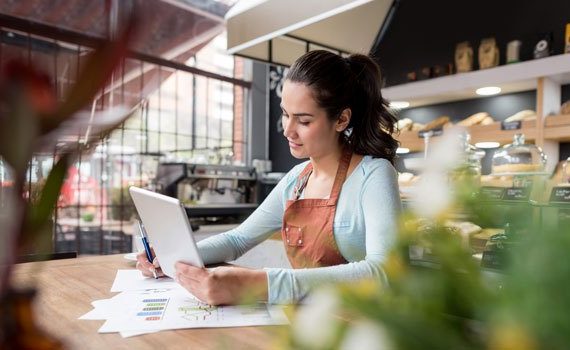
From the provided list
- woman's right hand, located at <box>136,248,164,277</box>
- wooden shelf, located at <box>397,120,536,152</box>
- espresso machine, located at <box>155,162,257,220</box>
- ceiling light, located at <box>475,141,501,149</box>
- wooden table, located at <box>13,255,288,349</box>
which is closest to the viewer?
wooden table, located at <box>13,255,288,349</box>

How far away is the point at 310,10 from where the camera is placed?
2.29 metres

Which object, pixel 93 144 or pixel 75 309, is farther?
pixel 75 309

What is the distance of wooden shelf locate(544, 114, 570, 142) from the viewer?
298 cm

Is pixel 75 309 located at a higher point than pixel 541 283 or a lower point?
lower

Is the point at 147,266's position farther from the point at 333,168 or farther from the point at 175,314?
the point at 333,168

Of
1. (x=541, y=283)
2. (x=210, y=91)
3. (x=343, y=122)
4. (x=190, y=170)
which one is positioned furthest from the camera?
(x=210, y=91)

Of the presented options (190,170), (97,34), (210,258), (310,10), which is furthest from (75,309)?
(190,170)

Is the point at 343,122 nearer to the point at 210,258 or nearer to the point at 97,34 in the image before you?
the point at 210,258

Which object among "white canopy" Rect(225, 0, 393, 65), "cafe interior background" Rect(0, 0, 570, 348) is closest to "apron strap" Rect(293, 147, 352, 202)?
"cafe interior background" Rect(0, 0, 570, 348)

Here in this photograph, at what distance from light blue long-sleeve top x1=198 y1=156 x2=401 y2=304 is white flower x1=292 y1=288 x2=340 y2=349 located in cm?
78

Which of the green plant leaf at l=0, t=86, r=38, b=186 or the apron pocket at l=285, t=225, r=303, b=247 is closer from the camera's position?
the green plant leaf at l=0, t=86, r=38, b=186

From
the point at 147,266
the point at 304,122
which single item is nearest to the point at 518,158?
the point at 304,122

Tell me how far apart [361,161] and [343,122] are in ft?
0.47

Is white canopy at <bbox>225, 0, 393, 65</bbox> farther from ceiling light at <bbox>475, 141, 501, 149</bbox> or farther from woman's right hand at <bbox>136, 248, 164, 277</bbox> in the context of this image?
ceiling light at <bbox>475, 141, 501, 149</bbox>
